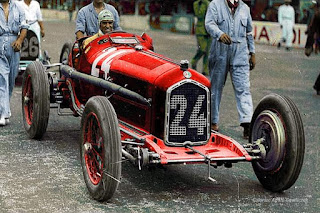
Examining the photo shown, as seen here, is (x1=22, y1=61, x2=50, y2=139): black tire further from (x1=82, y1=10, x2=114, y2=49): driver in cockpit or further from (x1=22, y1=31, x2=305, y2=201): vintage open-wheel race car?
(x1=22, y1=31, x2=305, y2=201): vintage open-wheel race car

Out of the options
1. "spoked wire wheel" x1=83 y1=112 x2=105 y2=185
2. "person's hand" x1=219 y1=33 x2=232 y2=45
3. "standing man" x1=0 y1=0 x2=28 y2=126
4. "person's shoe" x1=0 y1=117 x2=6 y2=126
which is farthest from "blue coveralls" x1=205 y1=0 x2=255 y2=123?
"spoked wire wheel" x1=83 y1=112 x2=105 y2=185

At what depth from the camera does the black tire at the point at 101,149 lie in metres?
5.20

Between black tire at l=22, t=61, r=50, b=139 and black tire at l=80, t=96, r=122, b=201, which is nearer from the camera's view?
black tire at l=80, t=96, r=122, b=201

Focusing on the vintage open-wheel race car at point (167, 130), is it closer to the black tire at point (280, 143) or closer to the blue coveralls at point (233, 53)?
the black tire at point (280, 143)

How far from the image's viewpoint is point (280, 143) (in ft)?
18.5

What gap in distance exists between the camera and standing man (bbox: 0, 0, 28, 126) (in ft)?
27.9

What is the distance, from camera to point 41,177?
6203 mm

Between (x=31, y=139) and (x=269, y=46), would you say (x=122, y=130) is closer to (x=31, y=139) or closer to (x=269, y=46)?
(x=31, y=139)

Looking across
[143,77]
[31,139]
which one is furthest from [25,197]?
[31,139]

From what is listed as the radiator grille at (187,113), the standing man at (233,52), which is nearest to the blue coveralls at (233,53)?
the standing man at (233,52)

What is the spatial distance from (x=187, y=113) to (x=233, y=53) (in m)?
2.59

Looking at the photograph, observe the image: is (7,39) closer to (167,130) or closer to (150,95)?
(150,95)

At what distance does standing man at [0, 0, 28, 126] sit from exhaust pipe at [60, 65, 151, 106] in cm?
112

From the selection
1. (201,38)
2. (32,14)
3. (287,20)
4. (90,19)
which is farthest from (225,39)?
(287,20)
